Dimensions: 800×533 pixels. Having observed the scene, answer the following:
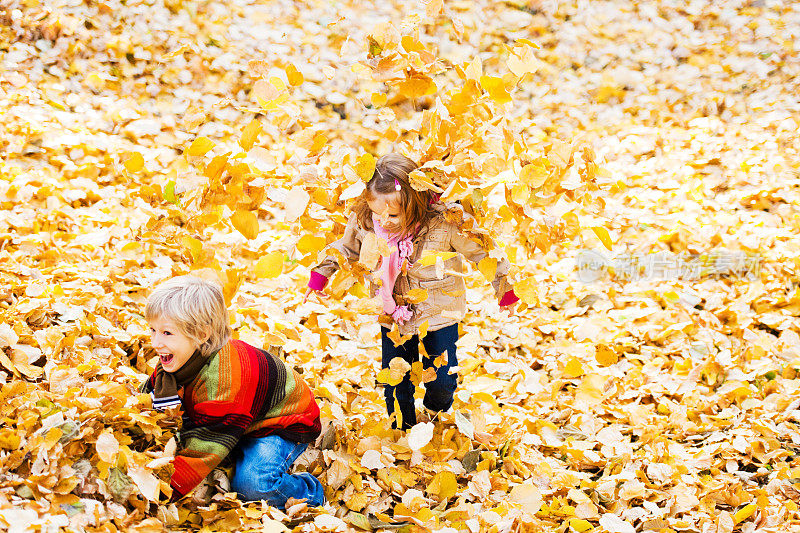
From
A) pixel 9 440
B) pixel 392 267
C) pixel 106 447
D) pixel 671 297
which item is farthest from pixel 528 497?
pixel 671 297

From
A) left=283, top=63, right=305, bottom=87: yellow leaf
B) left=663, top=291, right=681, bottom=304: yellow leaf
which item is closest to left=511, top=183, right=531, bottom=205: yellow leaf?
left=283, top=63, right=305, bottom=87: yellow leaf

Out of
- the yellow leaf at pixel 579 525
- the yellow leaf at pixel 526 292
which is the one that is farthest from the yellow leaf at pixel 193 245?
the yellow leaf at pixel 579 525

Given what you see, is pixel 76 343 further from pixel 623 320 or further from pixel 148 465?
pixel 623 320

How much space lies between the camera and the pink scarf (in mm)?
2047

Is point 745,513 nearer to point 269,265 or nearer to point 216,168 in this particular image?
point 269,265

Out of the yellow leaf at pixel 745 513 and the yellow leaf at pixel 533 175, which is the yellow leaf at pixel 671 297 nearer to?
the yellow leaf at pixel 745 513

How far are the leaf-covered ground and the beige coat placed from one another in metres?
0.08

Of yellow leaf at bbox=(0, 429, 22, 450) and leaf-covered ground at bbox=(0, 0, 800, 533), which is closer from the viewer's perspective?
yellow leaf at bbox=(0, 429, 22, 450)

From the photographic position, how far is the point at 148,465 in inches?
65.8

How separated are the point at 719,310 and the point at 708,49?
3.30m

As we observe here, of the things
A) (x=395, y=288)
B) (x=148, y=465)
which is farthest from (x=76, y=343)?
(x=395, y=288)

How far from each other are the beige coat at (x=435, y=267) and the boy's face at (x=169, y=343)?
1.54 feet

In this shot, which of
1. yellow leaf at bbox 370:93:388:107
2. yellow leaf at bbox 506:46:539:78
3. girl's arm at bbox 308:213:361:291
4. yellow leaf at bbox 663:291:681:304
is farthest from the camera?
yellow leaf at bbox 663:291:681:304

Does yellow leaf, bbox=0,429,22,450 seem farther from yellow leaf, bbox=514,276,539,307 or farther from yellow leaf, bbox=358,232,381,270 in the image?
yellow leaf, bbox=514,276,539,307
